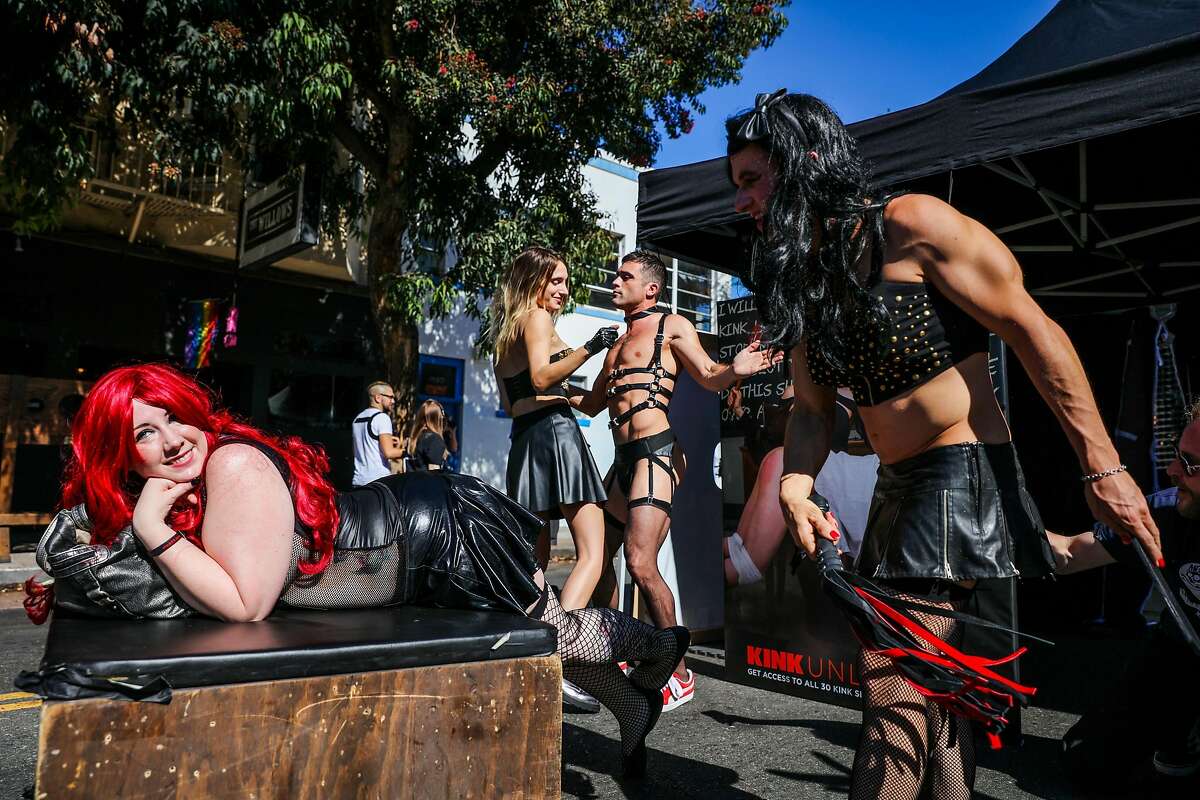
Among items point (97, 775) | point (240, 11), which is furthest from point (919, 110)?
point (240, 11)

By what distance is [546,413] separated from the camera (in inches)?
151

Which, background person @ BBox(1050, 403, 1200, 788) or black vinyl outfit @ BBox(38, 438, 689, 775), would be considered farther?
background person @ BBox(1050, 403, 1200, 788)

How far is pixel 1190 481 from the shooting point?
2.51 m

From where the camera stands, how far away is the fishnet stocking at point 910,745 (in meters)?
1.74

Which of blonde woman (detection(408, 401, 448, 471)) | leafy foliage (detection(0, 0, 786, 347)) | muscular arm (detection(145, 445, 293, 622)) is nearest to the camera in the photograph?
muscular arm (detection(145, 445, 293, 622))

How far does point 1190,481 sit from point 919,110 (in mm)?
1780

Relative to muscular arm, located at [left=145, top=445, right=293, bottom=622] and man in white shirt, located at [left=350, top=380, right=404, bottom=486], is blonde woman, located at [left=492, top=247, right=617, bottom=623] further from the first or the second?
man in white shirt, located at [left=350, top=380, right=404, bottom=486]

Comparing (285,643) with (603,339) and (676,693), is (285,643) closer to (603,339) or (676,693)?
(676,693)

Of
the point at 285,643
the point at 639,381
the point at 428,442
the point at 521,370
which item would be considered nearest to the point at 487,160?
the point at 428,442

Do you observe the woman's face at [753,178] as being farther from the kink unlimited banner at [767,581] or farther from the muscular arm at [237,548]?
the kink unlimited banner at [767,581]

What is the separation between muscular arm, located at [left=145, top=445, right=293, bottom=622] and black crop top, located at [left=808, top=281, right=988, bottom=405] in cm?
136

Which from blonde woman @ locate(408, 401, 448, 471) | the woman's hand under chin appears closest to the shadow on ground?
the woman's hand under chin

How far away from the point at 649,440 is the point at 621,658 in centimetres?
142

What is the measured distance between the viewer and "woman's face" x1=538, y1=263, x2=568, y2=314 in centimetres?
391
